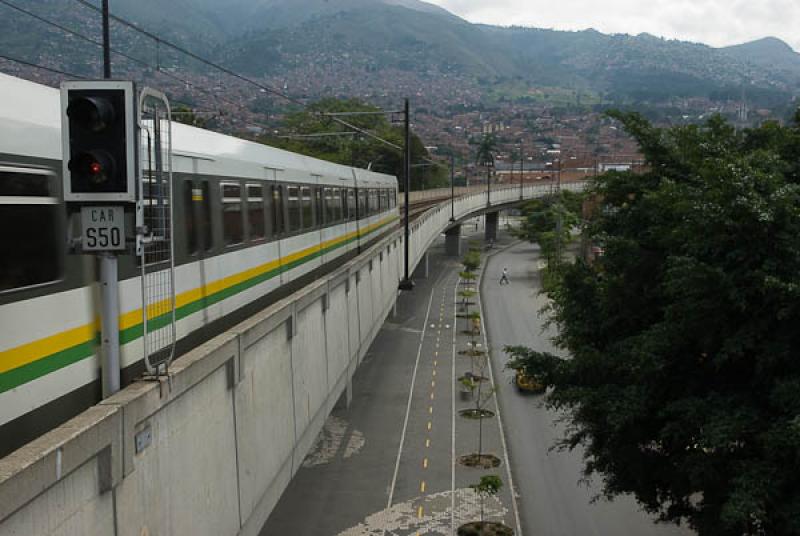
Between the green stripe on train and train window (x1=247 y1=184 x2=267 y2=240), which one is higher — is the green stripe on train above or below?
below

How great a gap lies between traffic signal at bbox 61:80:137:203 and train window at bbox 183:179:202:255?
4.01m

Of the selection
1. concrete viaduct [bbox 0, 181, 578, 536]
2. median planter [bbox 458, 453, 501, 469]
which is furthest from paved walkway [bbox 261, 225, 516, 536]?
concrete viaduct [bbox 0, 181, 578, 536]

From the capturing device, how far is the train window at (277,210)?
15.4 metres

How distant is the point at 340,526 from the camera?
867 inches

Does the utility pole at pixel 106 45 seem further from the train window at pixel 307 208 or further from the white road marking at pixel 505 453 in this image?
the white road marking at pixel 505 453

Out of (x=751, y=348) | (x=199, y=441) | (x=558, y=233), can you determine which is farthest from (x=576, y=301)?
(x=558, y=233)

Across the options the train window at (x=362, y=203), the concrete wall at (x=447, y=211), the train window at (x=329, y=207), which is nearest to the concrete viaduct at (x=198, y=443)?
the train window at (x=329, y=207)

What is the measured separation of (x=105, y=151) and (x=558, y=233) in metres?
53.2

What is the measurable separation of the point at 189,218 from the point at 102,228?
13.1 feet

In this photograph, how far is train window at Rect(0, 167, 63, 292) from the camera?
6.59m

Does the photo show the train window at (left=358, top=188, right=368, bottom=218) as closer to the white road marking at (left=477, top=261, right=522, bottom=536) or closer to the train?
the train

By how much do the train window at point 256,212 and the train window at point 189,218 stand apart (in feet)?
8.83

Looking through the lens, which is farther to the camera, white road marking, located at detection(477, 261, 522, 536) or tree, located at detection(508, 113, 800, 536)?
white road marking, located at detection(477, 261, 522, 536)

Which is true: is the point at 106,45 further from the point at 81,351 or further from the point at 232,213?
the point at 81,351
